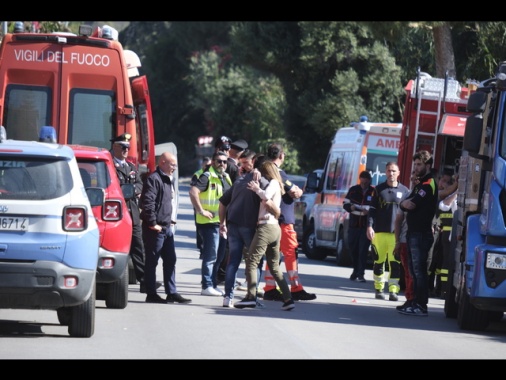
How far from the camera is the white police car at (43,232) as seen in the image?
10367 millimetres

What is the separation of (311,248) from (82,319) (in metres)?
15.3

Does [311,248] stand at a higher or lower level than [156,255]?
lower

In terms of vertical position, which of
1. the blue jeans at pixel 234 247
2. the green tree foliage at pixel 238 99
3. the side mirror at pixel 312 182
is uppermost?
the green tree foliage at pixel 238 99

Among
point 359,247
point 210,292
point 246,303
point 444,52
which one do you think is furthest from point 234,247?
point 444,52

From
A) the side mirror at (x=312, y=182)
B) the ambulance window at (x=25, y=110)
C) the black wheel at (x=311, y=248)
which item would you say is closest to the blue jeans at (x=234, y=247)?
the ambulance window at (x=25, y=110)

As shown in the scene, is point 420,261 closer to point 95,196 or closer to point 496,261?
point 496,261

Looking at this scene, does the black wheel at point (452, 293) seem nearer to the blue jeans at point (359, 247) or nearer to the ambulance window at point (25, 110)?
the blue jeans at point (359, 247)

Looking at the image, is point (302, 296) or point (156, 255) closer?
point (156, 255)

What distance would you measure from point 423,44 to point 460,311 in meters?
22.1

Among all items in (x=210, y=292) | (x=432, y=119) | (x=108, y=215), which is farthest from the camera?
(x=432, y=119)

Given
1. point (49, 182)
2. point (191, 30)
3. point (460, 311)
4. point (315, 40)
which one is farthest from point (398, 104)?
point (191, 30)

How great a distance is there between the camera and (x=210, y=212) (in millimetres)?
15797

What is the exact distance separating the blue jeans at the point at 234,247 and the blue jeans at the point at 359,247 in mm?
5353

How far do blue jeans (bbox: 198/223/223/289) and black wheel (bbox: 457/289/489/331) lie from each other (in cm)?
371
